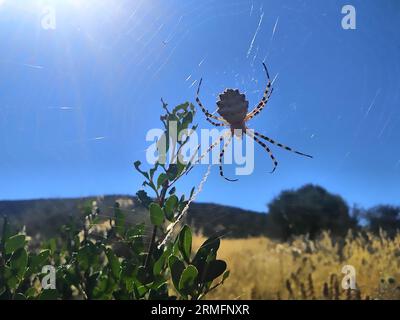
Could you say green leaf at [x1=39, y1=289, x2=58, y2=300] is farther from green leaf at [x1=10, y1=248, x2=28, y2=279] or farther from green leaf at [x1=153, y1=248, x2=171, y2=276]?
green leaf at [x1=153, y1=248, x2=171, y2=276]

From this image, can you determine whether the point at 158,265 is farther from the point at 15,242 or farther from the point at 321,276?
A: the point at 321,276

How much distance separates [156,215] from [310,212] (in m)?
17.2

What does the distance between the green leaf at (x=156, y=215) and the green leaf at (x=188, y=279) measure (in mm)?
346

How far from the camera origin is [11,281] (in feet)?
6.57

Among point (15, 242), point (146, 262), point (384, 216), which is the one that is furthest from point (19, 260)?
point (384, 216)

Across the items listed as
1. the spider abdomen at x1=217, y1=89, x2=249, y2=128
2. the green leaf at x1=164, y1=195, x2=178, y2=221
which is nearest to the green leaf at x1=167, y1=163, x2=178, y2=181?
the green leaf at x1=164, y1=195, x2=178, y2=221

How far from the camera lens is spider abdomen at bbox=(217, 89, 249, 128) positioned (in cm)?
289

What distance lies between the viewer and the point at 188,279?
5.52ft

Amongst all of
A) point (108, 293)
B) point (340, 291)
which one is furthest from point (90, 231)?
point (340, 291)

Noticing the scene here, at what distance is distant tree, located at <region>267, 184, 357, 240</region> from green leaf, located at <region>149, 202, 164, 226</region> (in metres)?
15.7

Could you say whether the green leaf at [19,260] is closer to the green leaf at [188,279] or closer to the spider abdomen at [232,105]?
the green leaf at [188,279]
